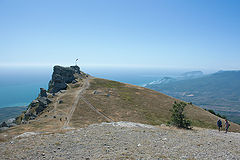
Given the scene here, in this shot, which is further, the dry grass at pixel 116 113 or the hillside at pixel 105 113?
the dry grass at pixel 116 113

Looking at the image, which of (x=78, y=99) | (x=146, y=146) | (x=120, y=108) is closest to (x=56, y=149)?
(x=146, y=146)

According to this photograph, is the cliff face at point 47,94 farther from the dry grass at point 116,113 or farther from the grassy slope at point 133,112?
the grassy slope at point 133,112

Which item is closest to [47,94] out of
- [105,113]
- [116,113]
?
[105,113]

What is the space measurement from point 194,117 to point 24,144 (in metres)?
50.1

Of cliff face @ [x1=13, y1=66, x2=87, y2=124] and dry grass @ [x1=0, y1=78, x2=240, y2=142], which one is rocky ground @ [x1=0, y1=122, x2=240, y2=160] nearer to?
dry grass @ [x1=0, y1=78, x2=240, y2=142]

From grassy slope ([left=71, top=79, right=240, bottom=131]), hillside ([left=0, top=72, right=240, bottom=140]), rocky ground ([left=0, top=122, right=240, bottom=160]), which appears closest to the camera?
rocky ground ([left=0, top=122, right=240, bottom=160])

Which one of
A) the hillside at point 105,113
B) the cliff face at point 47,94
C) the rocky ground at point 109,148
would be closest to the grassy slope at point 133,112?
the hillside at point 105,113

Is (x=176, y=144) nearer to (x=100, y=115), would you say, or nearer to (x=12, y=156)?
(x=12, y=156)

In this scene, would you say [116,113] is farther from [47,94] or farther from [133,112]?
[47,94]

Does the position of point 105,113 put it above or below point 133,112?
above

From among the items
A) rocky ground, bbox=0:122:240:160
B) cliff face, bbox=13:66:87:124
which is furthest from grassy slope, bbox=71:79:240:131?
cliff face, bbox=13:66:87:124

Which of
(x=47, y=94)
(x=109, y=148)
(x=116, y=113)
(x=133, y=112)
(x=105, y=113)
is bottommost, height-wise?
(x=133, y=112)

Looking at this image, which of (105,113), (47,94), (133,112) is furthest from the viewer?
(47,94)

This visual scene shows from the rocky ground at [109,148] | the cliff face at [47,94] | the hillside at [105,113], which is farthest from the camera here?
the cliff face at [47,94]
